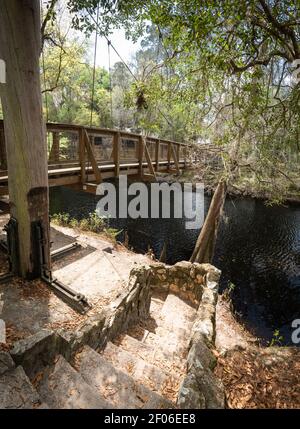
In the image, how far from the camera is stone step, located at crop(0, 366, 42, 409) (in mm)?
1726

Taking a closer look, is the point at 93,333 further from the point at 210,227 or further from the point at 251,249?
the point at 251,249

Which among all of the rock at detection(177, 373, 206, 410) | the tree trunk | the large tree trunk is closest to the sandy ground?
the large tree trunk

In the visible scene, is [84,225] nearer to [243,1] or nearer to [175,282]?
[175,282]

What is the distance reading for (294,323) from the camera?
27.0 feet

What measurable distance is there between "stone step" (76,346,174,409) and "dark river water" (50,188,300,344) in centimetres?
633

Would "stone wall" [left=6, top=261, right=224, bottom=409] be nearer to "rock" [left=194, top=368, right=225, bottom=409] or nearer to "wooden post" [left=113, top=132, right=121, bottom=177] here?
"rock" [left=194, top=368, right=225, bottom=409]

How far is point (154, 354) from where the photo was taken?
135 inches

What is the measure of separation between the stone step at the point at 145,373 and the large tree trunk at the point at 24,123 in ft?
5.82

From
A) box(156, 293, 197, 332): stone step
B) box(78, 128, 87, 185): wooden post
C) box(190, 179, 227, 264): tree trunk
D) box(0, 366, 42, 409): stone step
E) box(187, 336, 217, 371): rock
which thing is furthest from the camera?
box(190, 179, 227, 264): tree trunk

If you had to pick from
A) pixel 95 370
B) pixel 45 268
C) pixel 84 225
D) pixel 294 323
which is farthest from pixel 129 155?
pixel 294 323

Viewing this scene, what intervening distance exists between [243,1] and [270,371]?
4.28 meters

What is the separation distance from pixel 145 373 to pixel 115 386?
1.88ft

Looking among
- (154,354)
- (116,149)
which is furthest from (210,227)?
(154,354)

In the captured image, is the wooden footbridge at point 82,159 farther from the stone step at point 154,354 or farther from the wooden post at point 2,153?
the stone step at point 154,354
